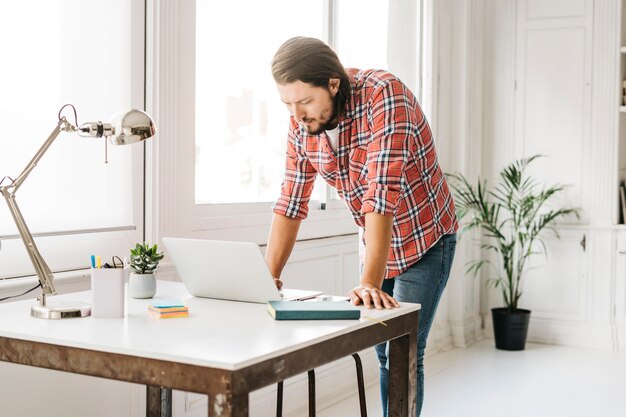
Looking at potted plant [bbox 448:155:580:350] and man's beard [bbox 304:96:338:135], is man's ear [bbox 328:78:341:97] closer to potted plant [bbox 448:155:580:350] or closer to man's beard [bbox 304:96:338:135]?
man's beard [bbox 304:96:338:135]

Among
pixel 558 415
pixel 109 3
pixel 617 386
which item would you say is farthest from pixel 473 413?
pixel 109 3

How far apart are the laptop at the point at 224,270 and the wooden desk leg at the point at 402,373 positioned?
274mm

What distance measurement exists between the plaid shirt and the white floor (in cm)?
158

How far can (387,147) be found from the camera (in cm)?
212

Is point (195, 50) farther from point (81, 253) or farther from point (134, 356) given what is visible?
point (134, 356)

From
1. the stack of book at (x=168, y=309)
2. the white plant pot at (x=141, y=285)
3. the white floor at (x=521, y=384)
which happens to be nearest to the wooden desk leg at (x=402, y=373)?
the stack of book at (x=168, y=309)

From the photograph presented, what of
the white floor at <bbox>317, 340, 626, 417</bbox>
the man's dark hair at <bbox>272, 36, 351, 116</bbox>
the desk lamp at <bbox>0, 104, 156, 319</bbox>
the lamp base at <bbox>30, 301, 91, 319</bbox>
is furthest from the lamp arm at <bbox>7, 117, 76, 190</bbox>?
the white floor at <bbox>317, 340, 626, 417</bbox>

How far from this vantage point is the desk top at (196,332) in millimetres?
1511

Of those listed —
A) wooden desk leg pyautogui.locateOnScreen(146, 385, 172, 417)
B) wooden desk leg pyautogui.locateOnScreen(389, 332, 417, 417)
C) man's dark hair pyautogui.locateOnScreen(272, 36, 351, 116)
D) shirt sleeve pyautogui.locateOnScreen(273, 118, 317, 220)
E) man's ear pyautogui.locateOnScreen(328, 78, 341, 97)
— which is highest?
man's dark hair pyautogui.locateOnScreen(272, 36, 351, 116)

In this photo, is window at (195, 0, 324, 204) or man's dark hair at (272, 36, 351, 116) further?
window at (195, 0, 324, 204)

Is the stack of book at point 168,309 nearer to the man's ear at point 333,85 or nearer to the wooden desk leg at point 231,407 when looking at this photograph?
the wooden desk leg at point 231,407

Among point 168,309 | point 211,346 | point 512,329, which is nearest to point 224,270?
point 168,309

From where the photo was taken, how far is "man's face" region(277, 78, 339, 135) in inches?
83.4

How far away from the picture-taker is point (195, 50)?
3.04 meters
